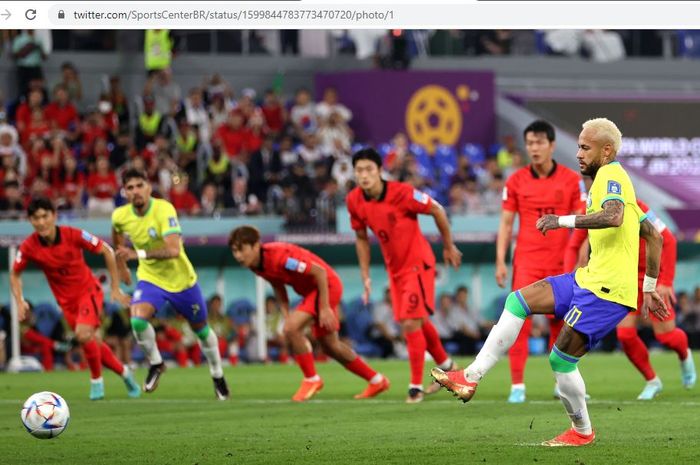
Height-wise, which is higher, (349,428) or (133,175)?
(133,175)

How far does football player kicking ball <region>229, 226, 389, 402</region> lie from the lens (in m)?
13.9

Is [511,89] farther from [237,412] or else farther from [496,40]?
[237,412]

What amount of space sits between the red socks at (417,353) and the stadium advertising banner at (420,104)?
52.6ft

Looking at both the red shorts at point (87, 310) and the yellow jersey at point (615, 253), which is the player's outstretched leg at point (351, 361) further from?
the yellow jersey at point (615, 253)

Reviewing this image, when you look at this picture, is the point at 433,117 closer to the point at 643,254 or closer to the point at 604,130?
the point at 643,254

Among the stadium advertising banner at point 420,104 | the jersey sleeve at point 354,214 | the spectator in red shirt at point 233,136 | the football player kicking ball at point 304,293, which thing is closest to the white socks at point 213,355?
the football player kicking ball at point 304,293

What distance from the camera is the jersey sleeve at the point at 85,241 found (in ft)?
→ 50.5

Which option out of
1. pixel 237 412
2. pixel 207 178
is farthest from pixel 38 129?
pixel 237 412

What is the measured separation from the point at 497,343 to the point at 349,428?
2049 mm

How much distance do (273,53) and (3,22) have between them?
22.0 metres

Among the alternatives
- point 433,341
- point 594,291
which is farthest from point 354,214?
point 594,291

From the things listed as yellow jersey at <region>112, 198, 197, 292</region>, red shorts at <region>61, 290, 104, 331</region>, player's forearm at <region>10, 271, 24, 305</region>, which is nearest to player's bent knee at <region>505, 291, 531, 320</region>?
yellow jersey at <region>112, 198, 197, 292</region>

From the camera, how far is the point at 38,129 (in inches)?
1016

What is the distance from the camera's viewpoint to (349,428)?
37.5 feet
